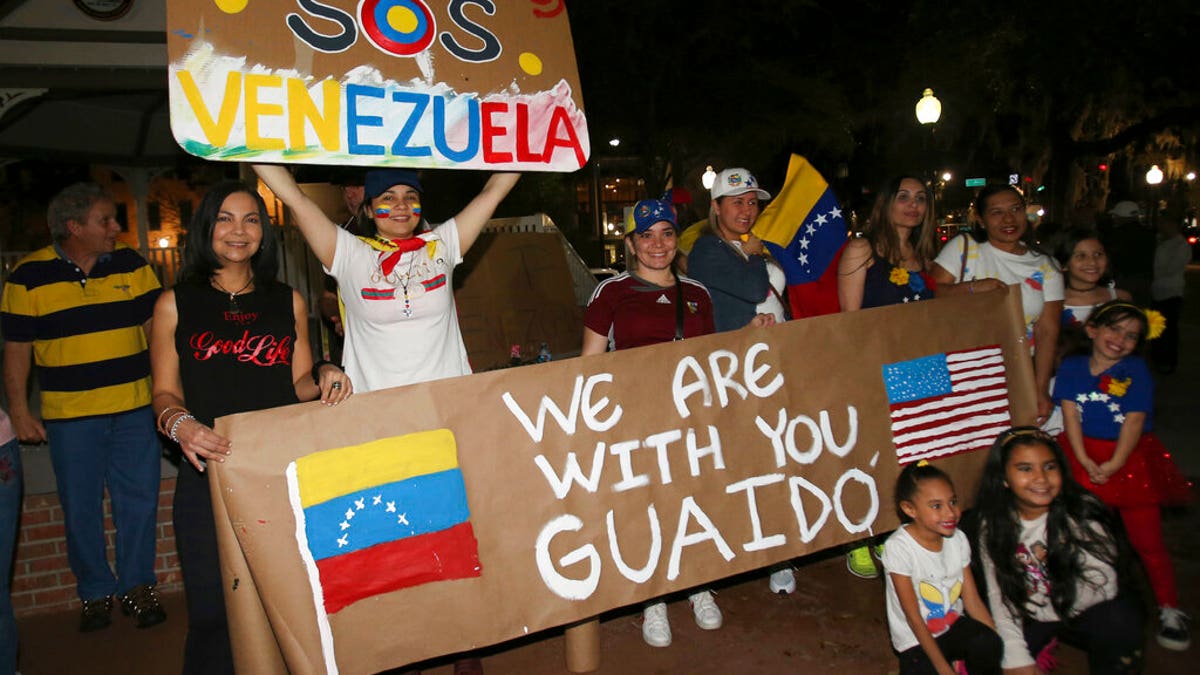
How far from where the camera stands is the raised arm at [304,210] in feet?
8.92

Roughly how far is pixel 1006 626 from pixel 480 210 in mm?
2440

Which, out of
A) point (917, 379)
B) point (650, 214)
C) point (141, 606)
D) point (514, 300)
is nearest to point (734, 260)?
point (650, 214)

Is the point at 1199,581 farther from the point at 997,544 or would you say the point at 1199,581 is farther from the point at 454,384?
the point at 454,384

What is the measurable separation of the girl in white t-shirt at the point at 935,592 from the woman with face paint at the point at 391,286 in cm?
172

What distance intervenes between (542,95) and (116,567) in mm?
3018

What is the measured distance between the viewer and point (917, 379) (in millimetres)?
3545

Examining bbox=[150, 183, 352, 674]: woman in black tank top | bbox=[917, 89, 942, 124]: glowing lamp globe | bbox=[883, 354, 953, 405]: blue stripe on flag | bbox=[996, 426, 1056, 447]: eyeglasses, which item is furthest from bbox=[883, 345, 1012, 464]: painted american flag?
bbox=[917, 89, 942, 124]: glowing lamp globe

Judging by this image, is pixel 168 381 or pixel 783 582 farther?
pixel 783 582

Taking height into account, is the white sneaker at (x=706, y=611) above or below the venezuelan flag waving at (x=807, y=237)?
below

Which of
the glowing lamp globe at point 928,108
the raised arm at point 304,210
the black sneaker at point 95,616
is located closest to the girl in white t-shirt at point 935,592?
the raised arm at point 304,210

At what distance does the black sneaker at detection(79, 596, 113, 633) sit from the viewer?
395 cm

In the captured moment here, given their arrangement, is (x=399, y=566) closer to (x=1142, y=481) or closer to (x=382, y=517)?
(x=382, y=517)

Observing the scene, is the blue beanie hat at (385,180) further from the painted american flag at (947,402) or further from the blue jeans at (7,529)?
the painted american flag at (947,402)

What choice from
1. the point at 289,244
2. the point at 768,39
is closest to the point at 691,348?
the point at 289,244
